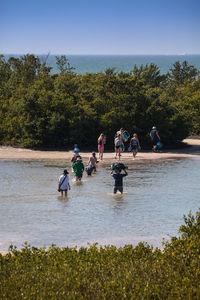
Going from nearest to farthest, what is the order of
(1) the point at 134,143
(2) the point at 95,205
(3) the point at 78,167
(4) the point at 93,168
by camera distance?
(2) the point at 95,205
(3) the point at 78,167
(4) the point at 93,168
(1) the point at 134,143

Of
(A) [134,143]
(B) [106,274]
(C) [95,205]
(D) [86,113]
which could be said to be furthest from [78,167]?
(B) [106,274]

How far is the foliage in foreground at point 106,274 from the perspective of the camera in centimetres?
861

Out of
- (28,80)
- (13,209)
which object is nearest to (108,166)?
(13,209)

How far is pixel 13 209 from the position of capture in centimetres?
1908

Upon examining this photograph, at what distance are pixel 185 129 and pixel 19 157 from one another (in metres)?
11.2

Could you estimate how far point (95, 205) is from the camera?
20.0 m

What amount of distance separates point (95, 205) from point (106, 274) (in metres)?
10.3

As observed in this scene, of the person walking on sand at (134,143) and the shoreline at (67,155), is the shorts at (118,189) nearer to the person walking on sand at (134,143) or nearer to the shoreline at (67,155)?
the shoreline at (67,155)

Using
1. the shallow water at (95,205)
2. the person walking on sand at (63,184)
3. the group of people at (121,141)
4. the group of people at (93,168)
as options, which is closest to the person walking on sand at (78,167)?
the group of people at (93,168)

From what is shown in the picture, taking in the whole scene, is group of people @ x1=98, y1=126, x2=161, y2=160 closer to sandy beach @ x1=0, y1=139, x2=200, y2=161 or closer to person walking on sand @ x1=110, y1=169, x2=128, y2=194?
sandy beach @ x1=0, y1=139, x2=200, y2=161

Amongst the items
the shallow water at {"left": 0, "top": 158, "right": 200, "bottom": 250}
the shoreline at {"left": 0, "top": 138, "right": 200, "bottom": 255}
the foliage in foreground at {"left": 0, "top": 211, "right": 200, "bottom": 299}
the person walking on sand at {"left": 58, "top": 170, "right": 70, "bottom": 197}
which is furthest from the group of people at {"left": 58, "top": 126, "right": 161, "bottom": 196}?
the foliage in foreground at {"left": 0, "top": 211, "right": 200, "bottom": 299}

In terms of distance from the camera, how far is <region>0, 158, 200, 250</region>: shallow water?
51.3 feet

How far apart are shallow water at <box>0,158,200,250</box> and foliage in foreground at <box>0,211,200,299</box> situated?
3622 millimetres

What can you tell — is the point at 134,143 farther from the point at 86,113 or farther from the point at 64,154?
the point at 86,113
